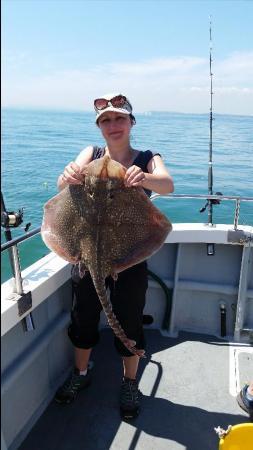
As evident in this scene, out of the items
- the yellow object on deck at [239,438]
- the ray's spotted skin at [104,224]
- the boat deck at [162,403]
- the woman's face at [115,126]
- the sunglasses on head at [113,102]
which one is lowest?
the boat deck at [162,403]

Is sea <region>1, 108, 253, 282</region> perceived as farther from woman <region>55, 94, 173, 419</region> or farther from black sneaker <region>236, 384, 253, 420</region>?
black sneaker <region>236, 384, 253, 420</region>

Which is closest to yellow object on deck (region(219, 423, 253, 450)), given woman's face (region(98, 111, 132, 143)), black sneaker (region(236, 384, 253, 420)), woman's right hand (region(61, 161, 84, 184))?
black sneaker (region(236, 384, 253, 420))

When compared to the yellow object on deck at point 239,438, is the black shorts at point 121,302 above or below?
above

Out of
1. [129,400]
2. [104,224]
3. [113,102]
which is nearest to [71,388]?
[129,400]

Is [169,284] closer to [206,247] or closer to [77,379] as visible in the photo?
[206,247]

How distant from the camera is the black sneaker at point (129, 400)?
3.30m

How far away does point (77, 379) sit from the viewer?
347cm

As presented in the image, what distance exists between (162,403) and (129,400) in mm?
341

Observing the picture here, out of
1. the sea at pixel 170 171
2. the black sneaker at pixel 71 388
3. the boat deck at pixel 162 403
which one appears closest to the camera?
the boat deck at pixel 162 403

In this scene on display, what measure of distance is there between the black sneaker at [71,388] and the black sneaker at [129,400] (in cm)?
38

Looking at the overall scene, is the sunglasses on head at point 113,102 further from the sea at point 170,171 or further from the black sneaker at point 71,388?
the sea at point 170,171

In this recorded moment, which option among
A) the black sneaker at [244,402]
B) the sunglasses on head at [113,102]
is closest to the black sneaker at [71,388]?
the black sneaker at [244,402]

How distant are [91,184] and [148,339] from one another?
2588 millimetres

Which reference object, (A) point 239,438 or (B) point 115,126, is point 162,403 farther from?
(B) point 115,126
